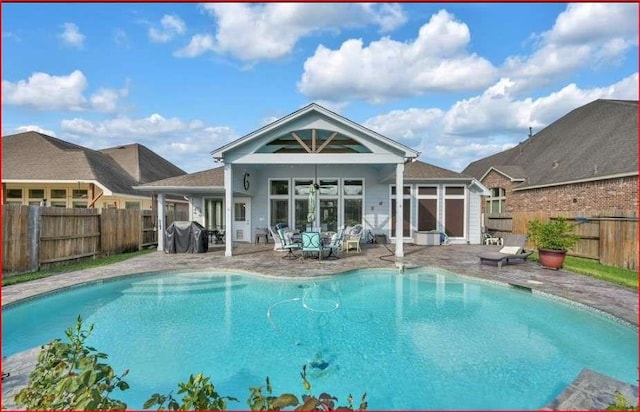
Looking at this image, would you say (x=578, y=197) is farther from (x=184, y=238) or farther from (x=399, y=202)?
(x=184, y=238)

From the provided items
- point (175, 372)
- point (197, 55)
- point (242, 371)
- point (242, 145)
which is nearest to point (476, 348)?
point (242, 371)

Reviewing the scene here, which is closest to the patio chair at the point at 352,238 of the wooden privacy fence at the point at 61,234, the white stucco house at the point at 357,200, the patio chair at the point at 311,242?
the patio chair at the point at 311,242

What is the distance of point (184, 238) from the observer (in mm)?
13070

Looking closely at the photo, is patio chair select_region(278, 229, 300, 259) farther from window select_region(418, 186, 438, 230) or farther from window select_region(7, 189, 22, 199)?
window select_region(7, 189, 22, 199)

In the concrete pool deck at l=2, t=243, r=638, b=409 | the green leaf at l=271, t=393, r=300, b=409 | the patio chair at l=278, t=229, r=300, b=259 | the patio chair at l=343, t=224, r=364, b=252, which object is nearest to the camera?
the green leaf at l=271, t=393, r=300, b=409

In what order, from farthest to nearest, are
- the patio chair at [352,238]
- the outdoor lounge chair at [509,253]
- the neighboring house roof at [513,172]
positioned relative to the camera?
the neighboring house roof at [513,172] < the patio chair at [352,238] < the outdoor lounge chair at [509,253]

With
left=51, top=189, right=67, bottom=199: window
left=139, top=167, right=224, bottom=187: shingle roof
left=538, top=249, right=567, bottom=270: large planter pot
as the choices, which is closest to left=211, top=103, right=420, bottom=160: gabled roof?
left=139, top=167, right=224, bottom=187: shingle roof

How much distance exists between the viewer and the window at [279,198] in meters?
16.0

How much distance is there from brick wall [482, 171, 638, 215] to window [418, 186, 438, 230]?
222 inches

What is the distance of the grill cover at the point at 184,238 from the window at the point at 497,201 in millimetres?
18693

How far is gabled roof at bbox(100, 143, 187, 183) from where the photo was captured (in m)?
23.6

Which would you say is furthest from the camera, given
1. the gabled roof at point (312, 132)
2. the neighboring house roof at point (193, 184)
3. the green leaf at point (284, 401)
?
the neighboring house roof at point (193, 184)

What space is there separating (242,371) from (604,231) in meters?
11.8

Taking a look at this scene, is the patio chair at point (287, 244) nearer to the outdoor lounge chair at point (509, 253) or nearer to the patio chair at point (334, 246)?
the patio chair at point (334, 246)
